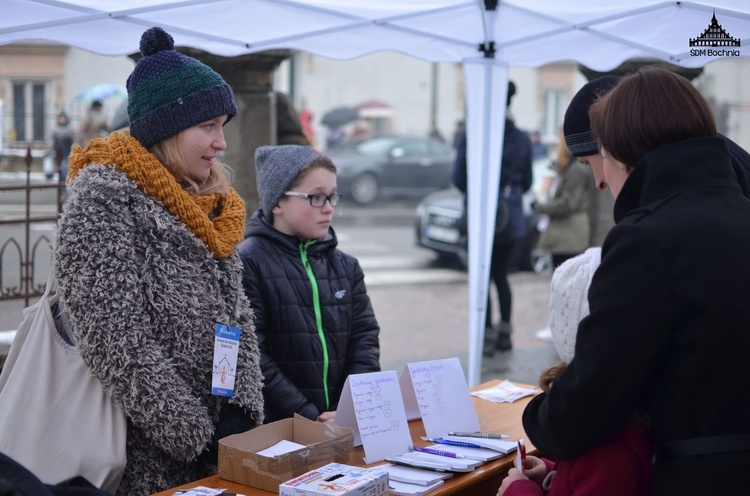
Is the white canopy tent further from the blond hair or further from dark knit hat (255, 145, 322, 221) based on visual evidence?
the blond hair

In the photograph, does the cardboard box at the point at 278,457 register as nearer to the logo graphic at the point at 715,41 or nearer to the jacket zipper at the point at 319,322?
the jacket zipper at the point at 319,322

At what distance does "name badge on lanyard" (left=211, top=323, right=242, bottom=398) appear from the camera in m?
2.47

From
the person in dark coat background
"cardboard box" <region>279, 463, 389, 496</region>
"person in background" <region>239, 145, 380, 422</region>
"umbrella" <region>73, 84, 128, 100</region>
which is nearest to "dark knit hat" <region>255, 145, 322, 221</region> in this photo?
"person in background" <region>239, 145, 380, 422</region>

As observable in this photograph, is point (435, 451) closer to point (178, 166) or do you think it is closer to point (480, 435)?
point (480, 435)

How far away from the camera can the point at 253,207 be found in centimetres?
624

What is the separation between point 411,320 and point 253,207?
3105 millimetres

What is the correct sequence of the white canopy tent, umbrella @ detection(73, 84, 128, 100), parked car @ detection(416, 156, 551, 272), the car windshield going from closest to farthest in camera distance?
1. the white canopy tent
2. parked car @ detection(416, 156, 551, 272)
3. umbrella @ detection(73, 84, 128, 100)
4. the car windshield

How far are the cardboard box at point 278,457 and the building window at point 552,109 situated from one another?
1184 inches

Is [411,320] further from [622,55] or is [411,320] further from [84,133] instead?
[84,133]

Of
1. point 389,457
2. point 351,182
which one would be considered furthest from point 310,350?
point 351,182

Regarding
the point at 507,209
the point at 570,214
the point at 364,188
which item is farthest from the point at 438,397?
the point at 364,188

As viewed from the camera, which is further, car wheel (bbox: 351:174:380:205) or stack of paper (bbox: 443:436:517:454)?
car wheel (bbox: 351:174:380:205)

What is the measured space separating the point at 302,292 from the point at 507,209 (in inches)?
171

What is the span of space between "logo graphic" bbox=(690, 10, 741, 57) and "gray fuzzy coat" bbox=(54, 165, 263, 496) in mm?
2849
